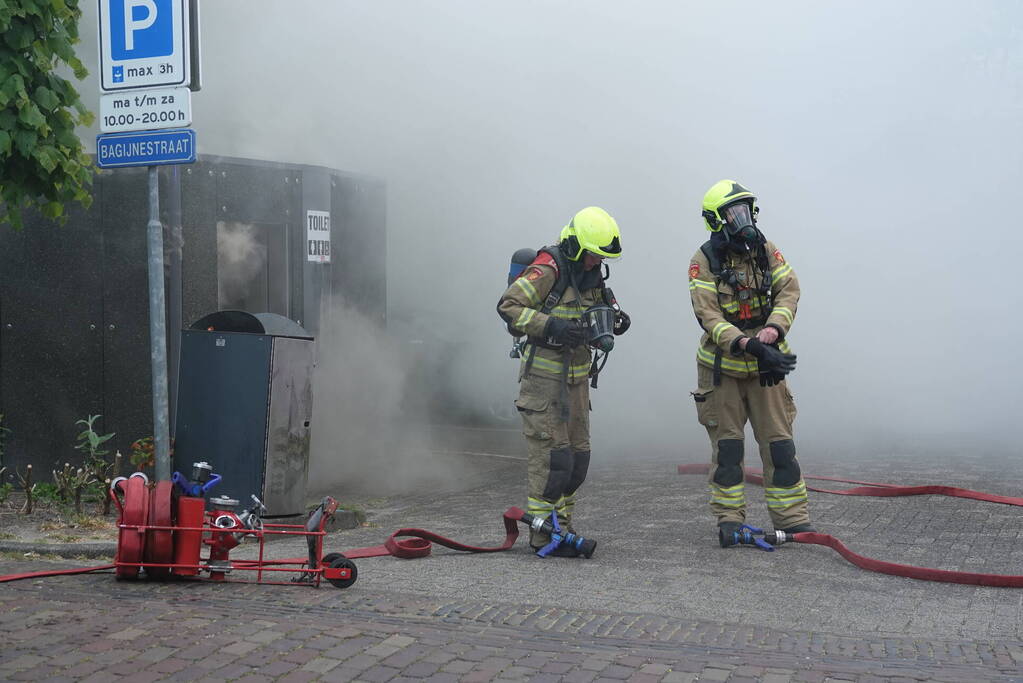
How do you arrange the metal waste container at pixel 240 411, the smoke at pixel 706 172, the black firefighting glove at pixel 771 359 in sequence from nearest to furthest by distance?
the black firefighting glove at pixel 771 359
the metal waste container at pixel 240 411
the smoke at pixel 706 172

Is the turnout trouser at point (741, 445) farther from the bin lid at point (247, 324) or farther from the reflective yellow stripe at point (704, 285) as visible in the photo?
the bin lid at point (247, 324)

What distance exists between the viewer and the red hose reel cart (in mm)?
4629

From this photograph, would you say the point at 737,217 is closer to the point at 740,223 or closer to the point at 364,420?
the point at 740,223

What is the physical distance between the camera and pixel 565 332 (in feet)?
17.9

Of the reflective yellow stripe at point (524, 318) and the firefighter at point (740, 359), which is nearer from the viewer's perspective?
the reflective yellow stripe at point (524, 318)

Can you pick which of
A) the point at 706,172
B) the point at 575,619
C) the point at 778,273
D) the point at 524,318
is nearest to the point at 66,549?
the point at 524,318

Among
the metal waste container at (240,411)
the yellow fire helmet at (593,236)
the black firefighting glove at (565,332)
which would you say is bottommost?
the metal waste container at (240,411)

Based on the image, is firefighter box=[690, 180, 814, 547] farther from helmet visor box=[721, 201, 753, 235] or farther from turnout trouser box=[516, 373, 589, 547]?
turnout trouser box=[516, 373, 589, 547]

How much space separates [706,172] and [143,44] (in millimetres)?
7589

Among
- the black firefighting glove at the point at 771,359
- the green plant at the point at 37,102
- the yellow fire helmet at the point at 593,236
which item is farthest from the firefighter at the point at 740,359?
the green plant at the point at 37,102

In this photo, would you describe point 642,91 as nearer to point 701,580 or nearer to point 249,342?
point 249,342

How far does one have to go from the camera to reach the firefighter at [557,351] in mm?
5496

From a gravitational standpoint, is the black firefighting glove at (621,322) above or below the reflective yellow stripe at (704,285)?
below

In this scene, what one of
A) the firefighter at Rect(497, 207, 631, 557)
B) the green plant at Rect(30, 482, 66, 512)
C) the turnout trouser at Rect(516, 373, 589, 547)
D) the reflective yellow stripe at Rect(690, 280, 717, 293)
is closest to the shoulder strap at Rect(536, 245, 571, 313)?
the firefighter at Rect(497, 207, 631, 557)
